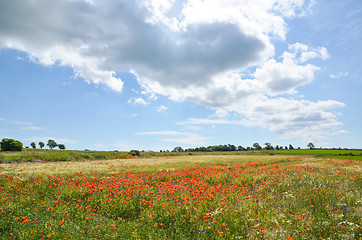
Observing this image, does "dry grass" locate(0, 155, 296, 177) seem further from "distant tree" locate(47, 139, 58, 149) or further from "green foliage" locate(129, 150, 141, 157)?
"distant tree" locate(47, 139, 58, 149)

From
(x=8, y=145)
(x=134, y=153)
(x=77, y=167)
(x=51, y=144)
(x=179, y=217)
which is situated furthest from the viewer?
(x=51, y=144)

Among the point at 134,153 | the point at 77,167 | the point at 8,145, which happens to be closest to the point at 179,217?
the point at 77,167

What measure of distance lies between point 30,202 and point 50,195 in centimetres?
120

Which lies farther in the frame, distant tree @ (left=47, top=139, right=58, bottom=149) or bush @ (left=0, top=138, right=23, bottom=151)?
distant tree @ (left=47, top=139, right=58, bottom=149)

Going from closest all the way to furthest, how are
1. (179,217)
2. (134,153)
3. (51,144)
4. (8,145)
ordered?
(179,217) → (8,145) → (134,153) → (51,144)

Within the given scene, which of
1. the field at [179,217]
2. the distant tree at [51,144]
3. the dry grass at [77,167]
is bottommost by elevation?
the field at [179,217]

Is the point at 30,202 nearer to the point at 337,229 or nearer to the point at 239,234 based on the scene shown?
the point at 239,234

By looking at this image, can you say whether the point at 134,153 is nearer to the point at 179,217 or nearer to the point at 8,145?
the point at 8,145

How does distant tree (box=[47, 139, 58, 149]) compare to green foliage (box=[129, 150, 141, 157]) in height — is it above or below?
above

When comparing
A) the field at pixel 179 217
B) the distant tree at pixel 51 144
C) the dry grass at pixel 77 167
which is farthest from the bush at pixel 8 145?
the distant tree at pixel 51 144

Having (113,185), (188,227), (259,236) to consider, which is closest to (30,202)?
(113,185)

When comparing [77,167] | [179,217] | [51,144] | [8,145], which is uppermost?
[51,144]

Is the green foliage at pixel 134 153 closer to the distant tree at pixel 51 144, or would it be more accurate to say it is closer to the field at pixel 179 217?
the field at pixel 179 217

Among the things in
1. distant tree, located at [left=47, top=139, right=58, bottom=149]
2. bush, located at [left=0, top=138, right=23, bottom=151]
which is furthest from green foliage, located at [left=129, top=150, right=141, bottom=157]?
distant tree, located at [left=47, top=139, right=58, bottom=149]
